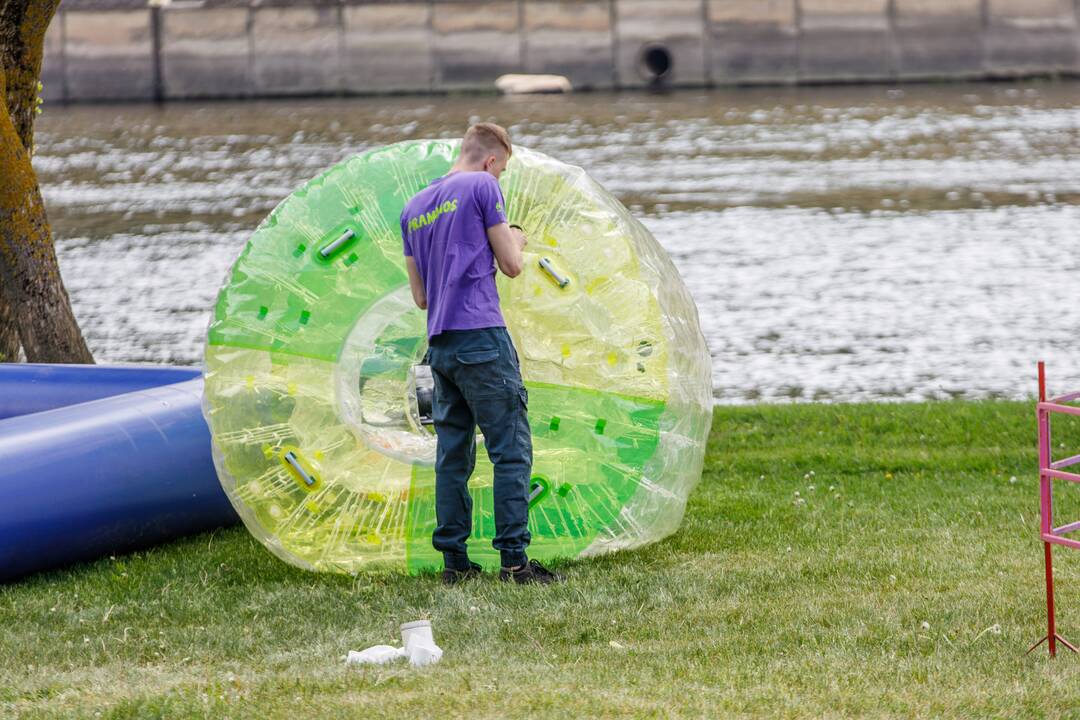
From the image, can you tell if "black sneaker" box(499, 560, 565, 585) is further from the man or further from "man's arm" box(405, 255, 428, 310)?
"man's arm" box(405, 255, 428, 310)

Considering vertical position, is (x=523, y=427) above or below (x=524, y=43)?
above

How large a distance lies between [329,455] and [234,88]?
36.1 metres

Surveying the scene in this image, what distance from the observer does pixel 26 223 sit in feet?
31.2

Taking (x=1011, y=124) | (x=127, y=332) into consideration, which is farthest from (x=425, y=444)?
(x=1011, y=124)

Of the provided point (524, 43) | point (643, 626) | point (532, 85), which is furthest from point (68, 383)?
point (524, 43)

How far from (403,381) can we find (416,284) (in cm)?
77

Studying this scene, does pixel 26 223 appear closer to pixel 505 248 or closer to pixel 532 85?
pixel 505 248

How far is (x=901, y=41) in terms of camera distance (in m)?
38.6

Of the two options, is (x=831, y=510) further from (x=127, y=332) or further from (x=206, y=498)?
(x=127, y=332)

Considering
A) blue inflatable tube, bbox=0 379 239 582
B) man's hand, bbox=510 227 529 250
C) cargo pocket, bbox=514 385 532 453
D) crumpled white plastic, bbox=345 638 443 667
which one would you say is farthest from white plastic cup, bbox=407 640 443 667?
blue inflatable tube, bbox=0 379 239 582

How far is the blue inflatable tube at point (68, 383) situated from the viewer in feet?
29.2

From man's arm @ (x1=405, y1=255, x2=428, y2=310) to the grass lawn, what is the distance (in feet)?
3.95

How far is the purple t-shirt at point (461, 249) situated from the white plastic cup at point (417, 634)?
1.31m

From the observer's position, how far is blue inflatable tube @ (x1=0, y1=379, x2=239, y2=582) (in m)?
7.05
